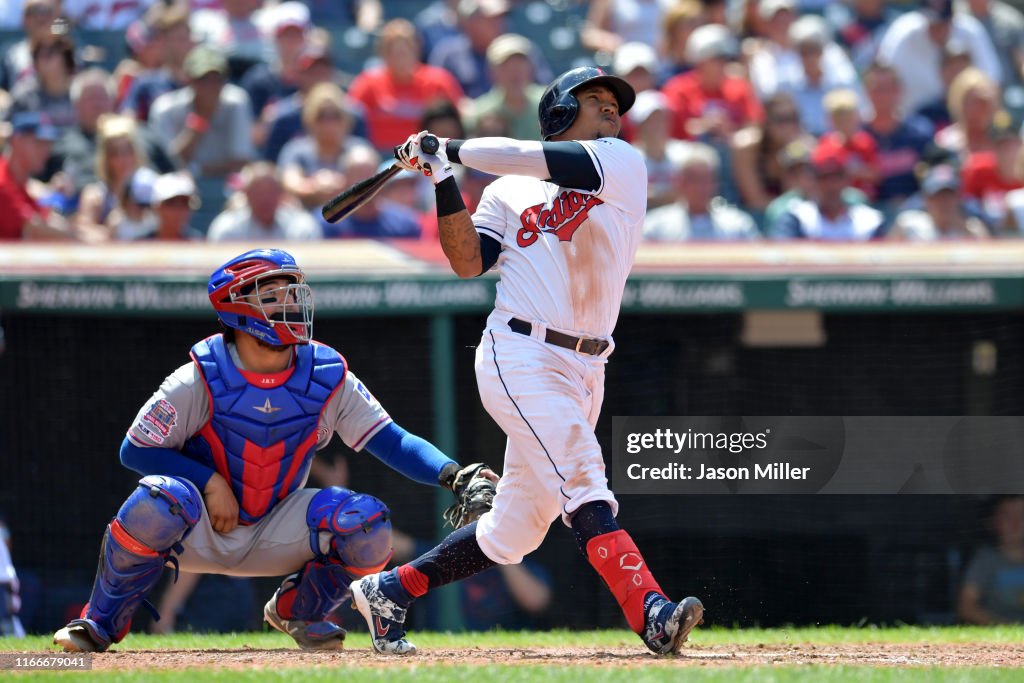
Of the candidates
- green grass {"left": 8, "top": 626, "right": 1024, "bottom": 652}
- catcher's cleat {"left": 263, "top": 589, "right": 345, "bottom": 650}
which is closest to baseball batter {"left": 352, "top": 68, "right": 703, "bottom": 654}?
catcher's cleat {"left": 263, "top": 589, "right": 345, "bottom": 650}

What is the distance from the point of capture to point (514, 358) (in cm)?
425

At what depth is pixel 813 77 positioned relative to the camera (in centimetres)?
968

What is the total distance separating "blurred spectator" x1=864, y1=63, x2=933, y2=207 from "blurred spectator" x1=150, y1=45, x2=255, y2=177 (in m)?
3.68

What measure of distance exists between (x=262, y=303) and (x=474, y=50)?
5.36 m

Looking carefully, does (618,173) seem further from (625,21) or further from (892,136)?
(625,21)

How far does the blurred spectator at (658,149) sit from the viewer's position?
27.6ft

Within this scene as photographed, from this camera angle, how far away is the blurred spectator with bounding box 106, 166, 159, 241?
7551mm

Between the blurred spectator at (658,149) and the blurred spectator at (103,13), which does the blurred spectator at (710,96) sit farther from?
Answer: the blurred spectator at (103,13)

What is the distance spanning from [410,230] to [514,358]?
11.9 feet

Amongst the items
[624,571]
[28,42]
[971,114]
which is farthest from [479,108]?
[624,571]

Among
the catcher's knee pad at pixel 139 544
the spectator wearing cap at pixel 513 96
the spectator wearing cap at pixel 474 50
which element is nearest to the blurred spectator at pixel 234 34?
the spectator wearing cap at pixel 474 50

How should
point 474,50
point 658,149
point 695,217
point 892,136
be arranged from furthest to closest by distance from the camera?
point 474,50
point 892,136
point 658,149
point 695,217

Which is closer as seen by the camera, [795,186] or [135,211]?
[135,211]

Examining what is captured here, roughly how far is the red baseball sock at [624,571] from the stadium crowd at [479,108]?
3768 mm
